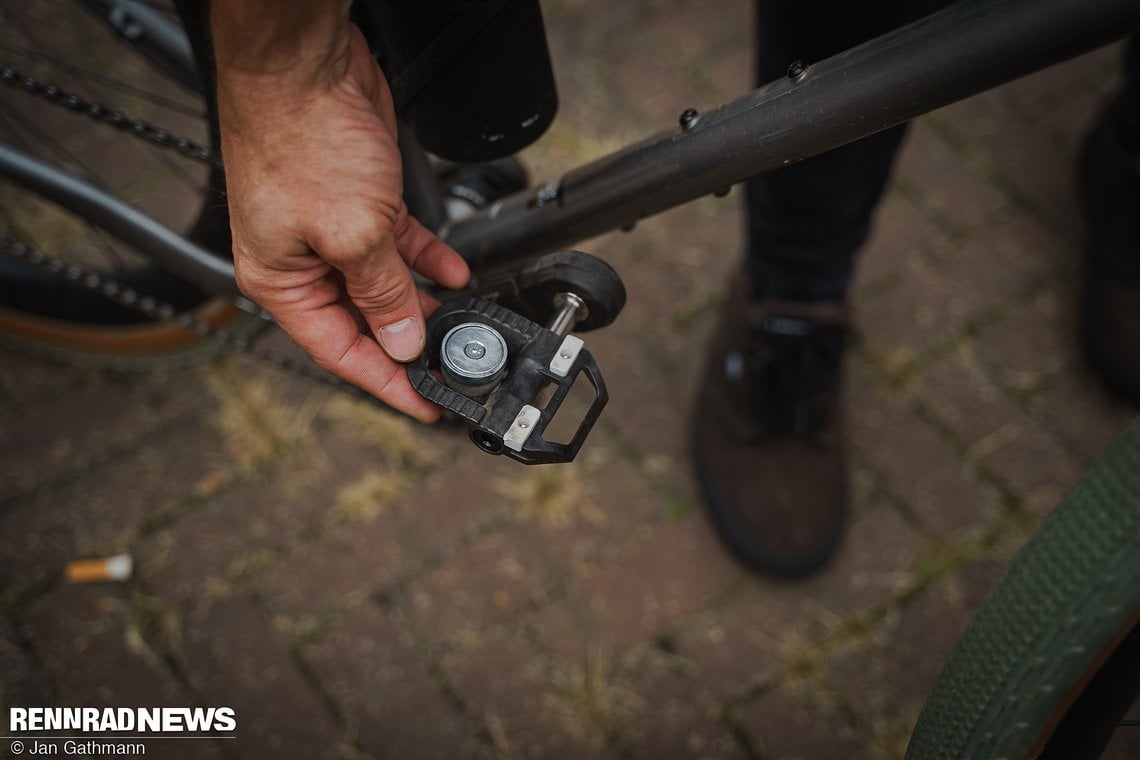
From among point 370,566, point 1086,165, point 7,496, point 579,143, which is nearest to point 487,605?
point 370,566

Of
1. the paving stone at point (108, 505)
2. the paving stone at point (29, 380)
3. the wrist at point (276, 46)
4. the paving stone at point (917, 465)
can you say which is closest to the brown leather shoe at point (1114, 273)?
the paving stone at point (917, 465)

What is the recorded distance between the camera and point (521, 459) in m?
1.08

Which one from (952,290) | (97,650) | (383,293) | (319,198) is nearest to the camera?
(319,198)

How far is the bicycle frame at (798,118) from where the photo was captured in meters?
0.92

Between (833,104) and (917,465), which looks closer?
(833,104)

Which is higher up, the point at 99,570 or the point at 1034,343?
the point at 1034,343

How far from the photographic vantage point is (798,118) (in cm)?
104

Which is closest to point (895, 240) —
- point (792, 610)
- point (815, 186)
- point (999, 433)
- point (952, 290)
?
point (952, 290)

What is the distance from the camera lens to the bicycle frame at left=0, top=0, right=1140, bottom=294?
916 millimetres

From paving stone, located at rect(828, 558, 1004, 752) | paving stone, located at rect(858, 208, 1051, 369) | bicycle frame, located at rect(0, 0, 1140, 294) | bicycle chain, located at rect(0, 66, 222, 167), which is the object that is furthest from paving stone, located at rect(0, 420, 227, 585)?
paving stone, located at rect(858, 208, 1051, 369)

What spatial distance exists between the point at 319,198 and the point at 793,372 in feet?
3.84

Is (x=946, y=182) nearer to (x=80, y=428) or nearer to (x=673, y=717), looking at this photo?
(x=673, y=717)

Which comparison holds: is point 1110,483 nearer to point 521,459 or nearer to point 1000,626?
point 1000,626

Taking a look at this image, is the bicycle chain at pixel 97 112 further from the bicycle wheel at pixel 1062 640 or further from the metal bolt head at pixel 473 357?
the bicycle wheel at pixel 1062 640
